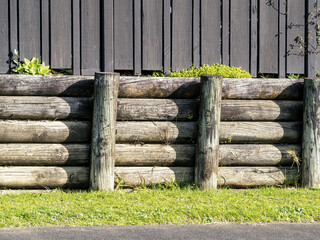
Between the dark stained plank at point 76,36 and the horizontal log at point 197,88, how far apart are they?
2233 millimetres

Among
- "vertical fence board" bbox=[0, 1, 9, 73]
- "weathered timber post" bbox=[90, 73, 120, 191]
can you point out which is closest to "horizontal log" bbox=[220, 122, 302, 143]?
"weathered timber post" bbox=[90, 73, 120, 191]

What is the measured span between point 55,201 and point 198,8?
487 centimetres

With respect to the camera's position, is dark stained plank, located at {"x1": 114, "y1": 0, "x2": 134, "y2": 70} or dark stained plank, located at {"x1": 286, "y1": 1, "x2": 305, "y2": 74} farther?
dark stained plank, located at {"x1": 286, "y1": 1, "x2": 305, "y2": 74}

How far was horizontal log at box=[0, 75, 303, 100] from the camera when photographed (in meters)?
6.31

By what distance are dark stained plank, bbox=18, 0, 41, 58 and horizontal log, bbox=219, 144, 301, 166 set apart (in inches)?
158

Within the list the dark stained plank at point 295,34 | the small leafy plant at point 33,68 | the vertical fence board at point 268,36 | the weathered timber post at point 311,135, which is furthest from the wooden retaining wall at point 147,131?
the dark stained plank at point 295,34

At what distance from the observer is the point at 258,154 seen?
6621 millimetres

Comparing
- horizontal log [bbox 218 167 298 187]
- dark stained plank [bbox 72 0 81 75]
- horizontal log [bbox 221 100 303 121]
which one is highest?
dark stained plank [bbox 72 0 81 75]

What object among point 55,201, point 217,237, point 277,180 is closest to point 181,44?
point 277,180

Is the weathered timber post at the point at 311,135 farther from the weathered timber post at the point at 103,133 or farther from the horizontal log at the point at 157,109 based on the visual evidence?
the weathered timber post at the point at 103,133

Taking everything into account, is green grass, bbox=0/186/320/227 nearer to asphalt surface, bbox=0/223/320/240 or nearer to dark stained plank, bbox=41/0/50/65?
asphalt surface, bbox=0/223/320/240

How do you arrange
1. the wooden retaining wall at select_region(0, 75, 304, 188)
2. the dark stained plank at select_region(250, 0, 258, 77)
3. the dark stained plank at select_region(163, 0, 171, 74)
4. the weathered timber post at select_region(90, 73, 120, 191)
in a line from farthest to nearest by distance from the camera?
the dark stained plank at select_region(250, 0, 258, 77), the dark stained plank at select_region(163, 0, 171, 74), the wooden retaining wall at select_region(0, 75, 304, 188), the weathered timber post at select_region(90, 73, 120, 191)

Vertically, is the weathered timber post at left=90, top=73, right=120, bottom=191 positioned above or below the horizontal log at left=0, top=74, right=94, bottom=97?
below

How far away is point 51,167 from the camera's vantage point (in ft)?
20.5
